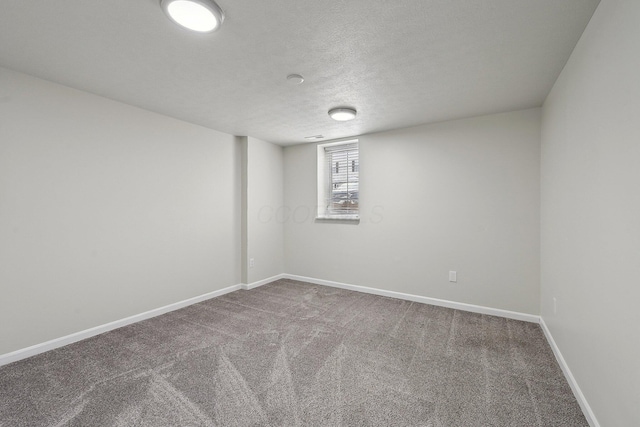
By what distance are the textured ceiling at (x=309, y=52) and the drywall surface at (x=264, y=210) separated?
1.42 meters

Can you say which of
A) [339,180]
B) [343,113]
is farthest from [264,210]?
[343,113]

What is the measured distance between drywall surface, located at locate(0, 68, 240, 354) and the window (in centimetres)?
172

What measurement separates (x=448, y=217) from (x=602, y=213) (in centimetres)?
201

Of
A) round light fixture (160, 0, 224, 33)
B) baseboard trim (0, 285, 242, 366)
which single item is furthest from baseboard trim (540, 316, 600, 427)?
baseboard trim (0, 285, 242, 366)

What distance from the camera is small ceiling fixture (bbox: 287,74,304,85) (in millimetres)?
2249

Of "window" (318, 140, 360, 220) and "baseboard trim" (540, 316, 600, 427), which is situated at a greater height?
"window" (318, 140, 360, 220)

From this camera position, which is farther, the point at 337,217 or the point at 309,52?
the point at 337,217

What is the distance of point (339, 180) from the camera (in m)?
4.51

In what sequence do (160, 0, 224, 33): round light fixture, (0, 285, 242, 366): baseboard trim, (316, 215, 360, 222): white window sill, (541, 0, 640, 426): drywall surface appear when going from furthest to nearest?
(316, 215, 360, 222): white window sill, (0, 285, 242, 366): baseboard trim, (160, 0, 224, 33): round light fixture, (541, 0, 640, 426): drywall surface

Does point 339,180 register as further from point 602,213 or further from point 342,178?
point 602,213

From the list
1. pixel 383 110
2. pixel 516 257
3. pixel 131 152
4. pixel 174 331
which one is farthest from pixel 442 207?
pixel 131 152

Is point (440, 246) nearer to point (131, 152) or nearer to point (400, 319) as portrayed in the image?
point (400, 319)

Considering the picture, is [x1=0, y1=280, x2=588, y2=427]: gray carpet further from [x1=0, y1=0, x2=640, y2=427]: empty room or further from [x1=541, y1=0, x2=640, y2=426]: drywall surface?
[x1=541, y1=0, x2=640, y2=426]: drywall surface

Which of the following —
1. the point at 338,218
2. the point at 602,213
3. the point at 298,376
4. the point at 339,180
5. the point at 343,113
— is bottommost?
the point at 298,376
